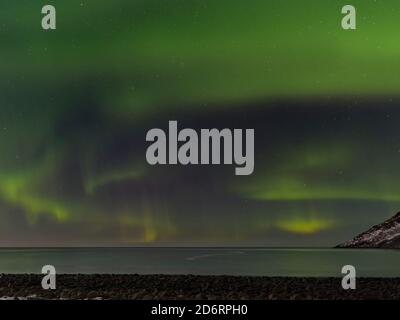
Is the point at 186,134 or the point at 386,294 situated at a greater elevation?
the point at 186,134

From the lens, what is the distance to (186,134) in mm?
16641

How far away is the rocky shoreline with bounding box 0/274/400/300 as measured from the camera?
17.7 metres

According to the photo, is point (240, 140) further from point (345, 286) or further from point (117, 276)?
point (117, 276)

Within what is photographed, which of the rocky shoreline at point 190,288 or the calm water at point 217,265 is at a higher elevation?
the rocky shoreline at point 190,288

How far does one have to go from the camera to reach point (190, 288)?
18984 millimetres

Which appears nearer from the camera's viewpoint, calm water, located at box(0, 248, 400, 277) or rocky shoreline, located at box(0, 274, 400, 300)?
rocky shoreline, located at box(0, 274, 400, 300)

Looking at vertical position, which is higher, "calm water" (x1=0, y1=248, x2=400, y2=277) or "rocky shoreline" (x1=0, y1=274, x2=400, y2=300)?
"rocky shoreline" (x1=0, y1=274, x2=400, y2=300)

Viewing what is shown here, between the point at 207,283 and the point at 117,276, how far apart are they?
3.78 metres

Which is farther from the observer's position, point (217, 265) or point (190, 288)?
point (217, 265)

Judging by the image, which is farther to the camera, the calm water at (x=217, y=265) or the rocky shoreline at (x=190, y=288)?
the calm water at (x=217, y=265)

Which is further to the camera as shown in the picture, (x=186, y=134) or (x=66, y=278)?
(x=66, y=278)

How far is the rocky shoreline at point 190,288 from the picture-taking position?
1770 centimetres
